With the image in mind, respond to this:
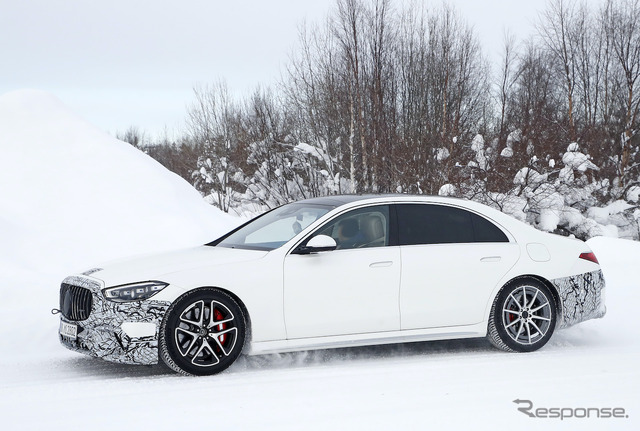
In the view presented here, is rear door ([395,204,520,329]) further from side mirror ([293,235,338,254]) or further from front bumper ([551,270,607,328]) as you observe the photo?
side mirror ([293,235,338,254])

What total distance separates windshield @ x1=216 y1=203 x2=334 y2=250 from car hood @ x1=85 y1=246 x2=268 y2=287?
10.8 inches

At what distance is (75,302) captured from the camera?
21.5 feet

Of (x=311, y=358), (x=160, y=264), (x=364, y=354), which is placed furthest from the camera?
(x=364, y=354)

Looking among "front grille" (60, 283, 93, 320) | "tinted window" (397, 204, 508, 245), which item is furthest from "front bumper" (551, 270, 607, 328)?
"front grille" (60, 283, 93, 320)

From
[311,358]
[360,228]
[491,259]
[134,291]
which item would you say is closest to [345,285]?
[360,228]

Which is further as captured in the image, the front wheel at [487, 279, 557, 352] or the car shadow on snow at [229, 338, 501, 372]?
the front wheel at [487, 279, 557, 352]

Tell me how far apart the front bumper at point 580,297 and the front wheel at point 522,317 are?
4.3 inches

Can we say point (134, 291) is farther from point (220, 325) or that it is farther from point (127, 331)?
point (220, 325)

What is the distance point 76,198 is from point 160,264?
8.95 meters

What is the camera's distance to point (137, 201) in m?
15.4

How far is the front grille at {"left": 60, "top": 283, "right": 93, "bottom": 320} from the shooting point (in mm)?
6375

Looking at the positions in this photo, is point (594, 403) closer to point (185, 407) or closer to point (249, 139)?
point (185, 407)

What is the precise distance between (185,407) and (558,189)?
24.8 m

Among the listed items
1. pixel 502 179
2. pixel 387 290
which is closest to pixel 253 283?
pixel 387 290
